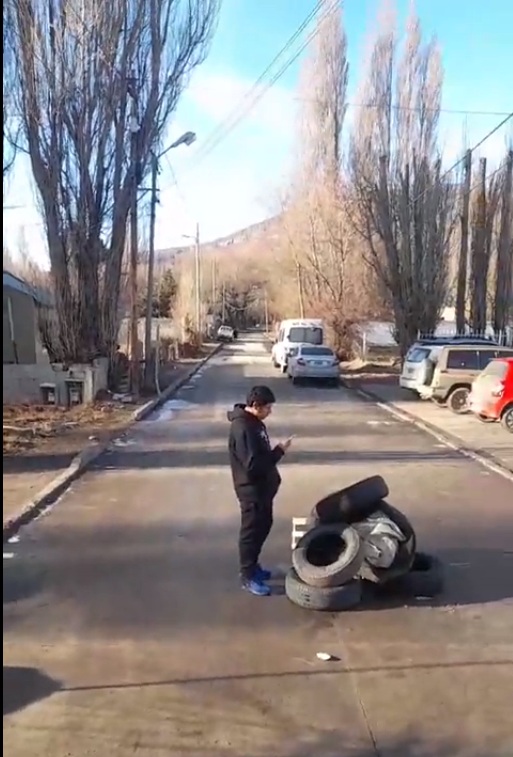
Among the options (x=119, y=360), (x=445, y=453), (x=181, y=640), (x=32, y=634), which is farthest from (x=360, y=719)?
(x=119, y=360)

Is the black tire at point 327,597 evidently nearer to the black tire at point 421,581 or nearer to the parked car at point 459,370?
the black tire at point 421,581

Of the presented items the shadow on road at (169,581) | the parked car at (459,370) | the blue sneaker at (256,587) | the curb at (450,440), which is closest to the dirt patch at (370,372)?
the curb at (450,440)

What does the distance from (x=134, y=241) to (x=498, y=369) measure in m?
10.7

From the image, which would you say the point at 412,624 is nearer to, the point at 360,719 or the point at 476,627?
the point at 476,627

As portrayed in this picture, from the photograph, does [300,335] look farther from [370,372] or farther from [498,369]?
[498,369]

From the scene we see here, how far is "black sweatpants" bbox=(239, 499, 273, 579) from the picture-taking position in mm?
6977

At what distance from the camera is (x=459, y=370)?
23.9 metres

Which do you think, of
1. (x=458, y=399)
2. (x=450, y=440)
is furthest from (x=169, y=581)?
(x=458, y=399)

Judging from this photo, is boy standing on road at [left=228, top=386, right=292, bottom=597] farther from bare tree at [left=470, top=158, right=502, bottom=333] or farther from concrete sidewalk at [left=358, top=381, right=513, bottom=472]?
bare tree at [left=470, top=158, right=502, bottom=333]

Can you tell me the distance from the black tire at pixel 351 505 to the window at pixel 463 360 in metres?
17.1

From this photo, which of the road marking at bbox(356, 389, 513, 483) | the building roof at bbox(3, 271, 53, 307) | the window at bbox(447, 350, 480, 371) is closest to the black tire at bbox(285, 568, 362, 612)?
the road marking at bbox(356, 389, 513, 483)

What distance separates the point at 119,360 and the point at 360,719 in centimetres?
2463

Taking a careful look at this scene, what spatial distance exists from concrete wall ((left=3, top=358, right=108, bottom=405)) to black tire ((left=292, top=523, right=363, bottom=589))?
18278mm

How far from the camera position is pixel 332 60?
55.5m
